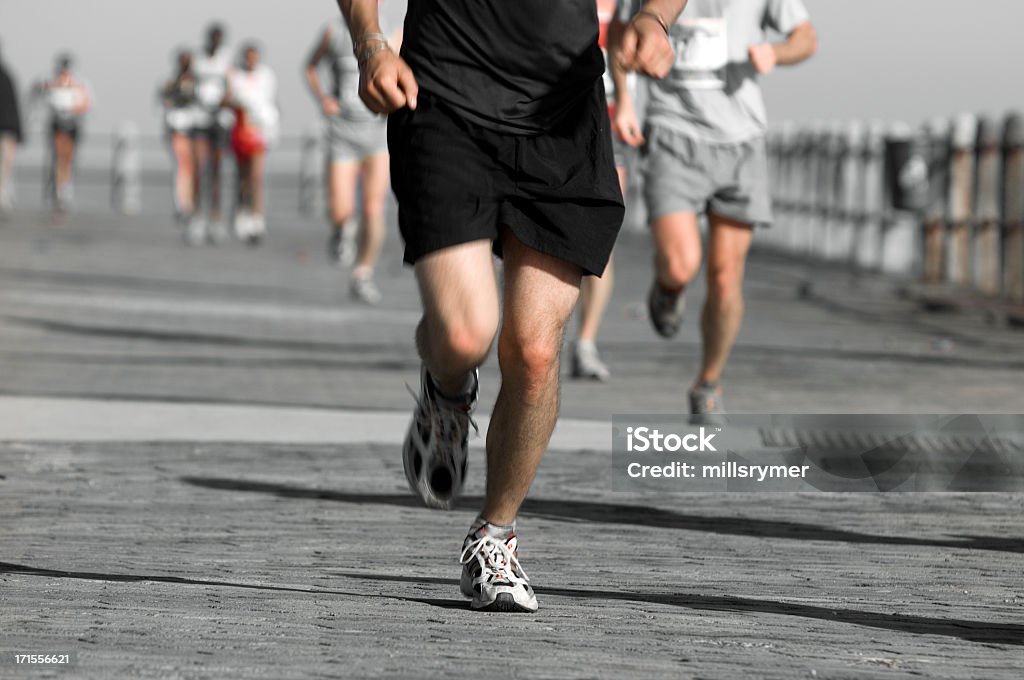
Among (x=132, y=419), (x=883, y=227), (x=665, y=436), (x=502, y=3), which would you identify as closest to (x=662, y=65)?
(x=502, y=3)

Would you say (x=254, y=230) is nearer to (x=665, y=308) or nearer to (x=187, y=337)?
(x=187, y=337)

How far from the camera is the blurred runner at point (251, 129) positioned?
23031 millimetres

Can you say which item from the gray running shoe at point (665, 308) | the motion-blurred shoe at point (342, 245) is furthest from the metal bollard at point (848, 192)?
the gray running shoe at point (665, 308)

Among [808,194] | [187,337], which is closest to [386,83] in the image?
[187,337]

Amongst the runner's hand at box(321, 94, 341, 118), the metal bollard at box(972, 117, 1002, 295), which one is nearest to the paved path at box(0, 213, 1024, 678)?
the runner's hand at box(321, 94, 341, 118)

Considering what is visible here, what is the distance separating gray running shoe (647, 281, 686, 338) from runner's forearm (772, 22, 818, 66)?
3.60 ft

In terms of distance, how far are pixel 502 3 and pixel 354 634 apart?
4.74 feet

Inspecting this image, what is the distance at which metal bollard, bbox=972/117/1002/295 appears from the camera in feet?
57.2

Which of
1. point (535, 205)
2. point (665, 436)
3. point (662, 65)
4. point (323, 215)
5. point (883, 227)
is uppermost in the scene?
point (662, 65)

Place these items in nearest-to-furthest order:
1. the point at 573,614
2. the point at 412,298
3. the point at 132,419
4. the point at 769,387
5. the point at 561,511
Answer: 1. the point at 573,614
2. the point at 561,511
3. the point at 132,419
4. the point at 769,387
5. the point at 412,298

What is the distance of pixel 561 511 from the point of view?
6.34 meters

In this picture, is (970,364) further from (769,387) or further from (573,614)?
(573,614)

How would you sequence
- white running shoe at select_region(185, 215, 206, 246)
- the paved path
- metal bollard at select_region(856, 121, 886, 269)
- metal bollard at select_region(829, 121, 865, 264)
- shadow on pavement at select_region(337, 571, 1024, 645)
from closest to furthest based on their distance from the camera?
the paved path
shadow on pavement at select_region(337, 571, 1024, 645)
metal bollard at select_region(856, 121, 886, 269)
metal bollard at select_region(829, 121, 865, 264)
white running shoe at select_region(185, 215, 206, 246)

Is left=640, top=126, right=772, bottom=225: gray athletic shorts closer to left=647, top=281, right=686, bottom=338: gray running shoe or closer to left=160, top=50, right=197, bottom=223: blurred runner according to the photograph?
left=647, top=281, right=686, bottom=338: gray running shoe
